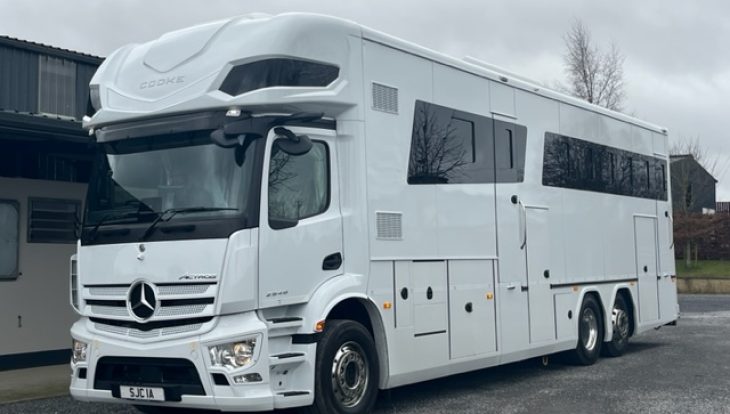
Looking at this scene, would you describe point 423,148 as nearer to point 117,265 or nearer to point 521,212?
point 521,212

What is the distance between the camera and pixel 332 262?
312 inches

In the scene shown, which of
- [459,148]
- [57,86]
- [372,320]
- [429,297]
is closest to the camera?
[372,320]

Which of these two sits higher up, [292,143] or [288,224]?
[292,143]

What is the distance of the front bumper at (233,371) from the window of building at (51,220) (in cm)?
559

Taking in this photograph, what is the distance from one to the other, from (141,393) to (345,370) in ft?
6.04

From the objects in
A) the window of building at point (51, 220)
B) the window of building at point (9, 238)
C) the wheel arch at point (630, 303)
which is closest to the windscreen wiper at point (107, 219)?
the window of building at point (51, 220)

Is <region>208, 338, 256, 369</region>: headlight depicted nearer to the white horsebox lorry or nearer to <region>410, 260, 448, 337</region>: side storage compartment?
the white horsebox lorry

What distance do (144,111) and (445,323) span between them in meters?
3.84

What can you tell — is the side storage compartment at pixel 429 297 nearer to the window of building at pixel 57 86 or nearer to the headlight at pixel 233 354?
the headlight at pixel 233 354

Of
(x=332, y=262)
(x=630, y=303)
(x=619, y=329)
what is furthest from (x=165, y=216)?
(x=630, y=303)

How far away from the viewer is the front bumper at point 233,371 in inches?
277

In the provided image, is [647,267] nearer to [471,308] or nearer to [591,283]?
[591,283]

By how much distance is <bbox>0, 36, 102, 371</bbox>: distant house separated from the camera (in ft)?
38.6

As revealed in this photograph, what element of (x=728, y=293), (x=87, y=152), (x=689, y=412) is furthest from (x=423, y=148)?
(x=728, y=293)
